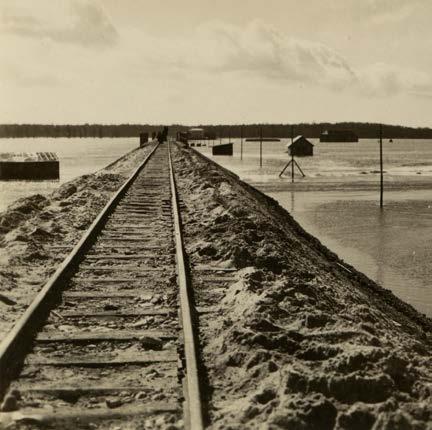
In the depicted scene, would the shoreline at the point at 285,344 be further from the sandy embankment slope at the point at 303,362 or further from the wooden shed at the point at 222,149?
the wooden shed at the point at 222,149

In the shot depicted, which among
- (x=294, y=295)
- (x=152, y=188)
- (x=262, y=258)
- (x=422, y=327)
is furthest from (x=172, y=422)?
(x=152, y=188)

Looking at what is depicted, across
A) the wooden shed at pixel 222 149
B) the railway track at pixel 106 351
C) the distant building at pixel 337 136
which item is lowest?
the railway track at pixel 106 351

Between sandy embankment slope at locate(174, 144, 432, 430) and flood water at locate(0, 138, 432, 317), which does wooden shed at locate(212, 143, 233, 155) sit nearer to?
flood water at locate(0, 138, 432, 317)

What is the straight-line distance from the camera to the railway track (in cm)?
389

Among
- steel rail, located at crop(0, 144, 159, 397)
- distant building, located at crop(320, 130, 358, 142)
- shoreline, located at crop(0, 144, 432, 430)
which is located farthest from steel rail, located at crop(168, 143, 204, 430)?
distant building, located at crop(320, 130, 358, 142)

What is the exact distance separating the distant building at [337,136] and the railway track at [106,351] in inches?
7024

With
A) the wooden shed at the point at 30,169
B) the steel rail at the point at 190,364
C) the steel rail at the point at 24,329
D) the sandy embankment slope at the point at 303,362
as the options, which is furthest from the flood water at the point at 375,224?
the wooden shed at the point at 30,169

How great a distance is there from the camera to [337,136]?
186750 mm

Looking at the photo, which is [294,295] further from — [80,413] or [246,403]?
[80,413]

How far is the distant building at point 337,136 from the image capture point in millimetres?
182500

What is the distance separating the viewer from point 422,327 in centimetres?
905

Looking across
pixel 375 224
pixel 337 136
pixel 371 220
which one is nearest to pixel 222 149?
pixel 371 220

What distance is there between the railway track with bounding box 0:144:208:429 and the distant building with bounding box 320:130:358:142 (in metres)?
178

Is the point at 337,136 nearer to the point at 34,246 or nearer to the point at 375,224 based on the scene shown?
the point at 375,224
